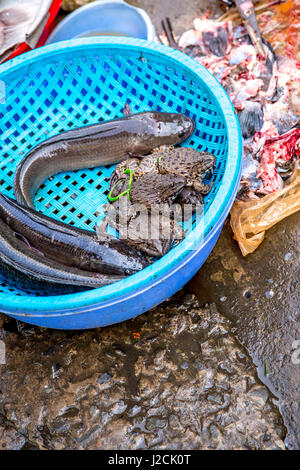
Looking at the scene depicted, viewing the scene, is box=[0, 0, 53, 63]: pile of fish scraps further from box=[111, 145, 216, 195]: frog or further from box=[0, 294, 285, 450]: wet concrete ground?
box=[0, 294, 285, 450]: wet concrete ground

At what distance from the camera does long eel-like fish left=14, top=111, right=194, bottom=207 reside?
3.56m

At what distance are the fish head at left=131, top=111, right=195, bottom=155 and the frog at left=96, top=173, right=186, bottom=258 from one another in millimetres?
453

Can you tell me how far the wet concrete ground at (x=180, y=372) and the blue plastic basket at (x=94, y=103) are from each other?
316 mm

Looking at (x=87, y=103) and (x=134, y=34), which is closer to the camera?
(x=87, y=103)

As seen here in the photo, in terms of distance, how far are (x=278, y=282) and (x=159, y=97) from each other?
6.33ft

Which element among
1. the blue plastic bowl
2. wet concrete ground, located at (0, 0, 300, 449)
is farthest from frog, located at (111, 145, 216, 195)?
the blue plastic bowl

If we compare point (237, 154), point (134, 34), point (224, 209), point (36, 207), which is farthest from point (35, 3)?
point (224, 209)

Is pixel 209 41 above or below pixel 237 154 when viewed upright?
above

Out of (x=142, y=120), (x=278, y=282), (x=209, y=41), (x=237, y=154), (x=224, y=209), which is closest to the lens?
(x=224, y=209)

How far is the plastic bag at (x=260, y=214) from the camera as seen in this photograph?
3256 mm

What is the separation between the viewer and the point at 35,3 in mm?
4578

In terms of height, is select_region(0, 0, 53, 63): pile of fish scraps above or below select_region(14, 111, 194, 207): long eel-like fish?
above

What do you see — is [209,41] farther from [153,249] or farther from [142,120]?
[153,249]

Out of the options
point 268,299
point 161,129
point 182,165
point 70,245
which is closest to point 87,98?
point 161,129
